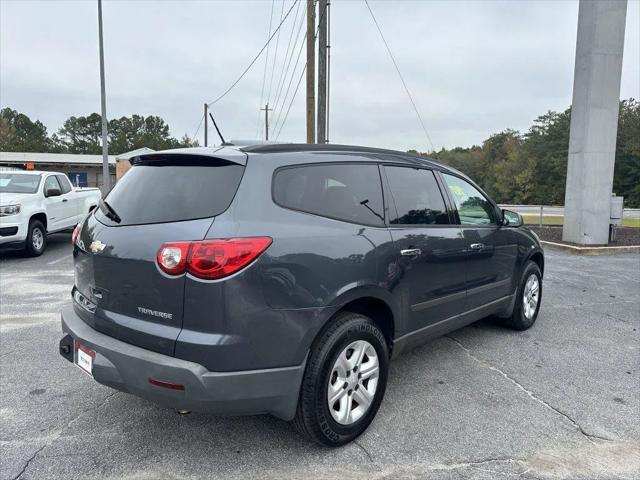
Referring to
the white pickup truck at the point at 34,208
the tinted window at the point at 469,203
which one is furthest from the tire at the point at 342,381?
the white pickup truck at the point at 34,208

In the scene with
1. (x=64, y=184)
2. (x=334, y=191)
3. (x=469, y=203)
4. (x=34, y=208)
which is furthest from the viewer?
(x=64, y=184)

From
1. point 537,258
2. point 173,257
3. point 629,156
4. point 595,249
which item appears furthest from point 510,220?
point 629,156

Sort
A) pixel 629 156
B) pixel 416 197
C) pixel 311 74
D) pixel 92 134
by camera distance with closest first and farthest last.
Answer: pixel 416 197 → pixel 311 74 → pixel 629 156 → pixel 92 134

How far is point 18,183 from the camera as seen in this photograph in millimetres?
9898

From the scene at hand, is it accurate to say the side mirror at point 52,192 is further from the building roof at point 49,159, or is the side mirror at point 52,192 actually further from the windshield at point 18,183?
the building roof at point 49,159

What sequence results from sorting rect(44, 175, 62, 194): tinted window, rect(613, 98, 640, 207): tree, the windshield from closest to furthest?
1. the windshield
2. rect(44, 175, 62, 194): tinted window
3. rect(613, 98, 640, 207): tree

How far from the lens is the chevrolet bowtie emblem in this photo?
270cm

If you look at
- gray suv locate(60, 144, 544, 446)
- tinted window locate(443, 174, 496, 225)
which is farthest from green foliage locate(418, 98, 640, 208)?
gray suv locate(60, 144, 544, 446)

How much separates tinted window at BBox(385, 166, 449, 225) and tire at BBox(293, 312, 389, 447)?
0.83m

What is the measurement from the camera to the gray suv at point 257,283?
231cm

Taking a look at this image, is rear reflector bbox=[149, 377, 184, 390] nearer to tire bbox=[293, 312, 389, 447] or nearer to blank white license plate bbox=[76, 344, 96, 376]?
blank white license plate bbox=[76, 344, 96, 376]

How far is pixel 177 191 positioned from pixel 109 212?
58 cm

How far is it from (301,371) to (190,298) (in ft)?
2.33

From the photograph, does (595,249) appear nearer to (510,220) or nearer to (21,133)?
(510,220)
